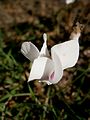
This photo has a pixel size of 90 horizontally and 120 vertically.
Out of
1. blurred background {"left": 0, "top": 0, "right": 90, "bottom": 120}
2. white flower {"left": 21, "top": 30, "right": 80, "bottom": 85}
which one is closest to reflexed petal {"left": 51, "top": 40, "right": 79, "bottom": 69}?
white flower {"left": 21, "top": 30, "right": 80, "bottom": 85}

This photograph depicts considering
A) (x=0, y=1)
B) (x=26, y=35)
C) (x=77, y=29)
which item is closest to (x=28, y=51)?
(x=77, y=29)

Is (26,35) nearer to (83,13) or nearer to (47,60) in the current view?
(83,13)

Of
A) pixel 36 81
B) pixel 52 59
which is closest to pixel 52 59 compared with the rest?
pixel 52 59

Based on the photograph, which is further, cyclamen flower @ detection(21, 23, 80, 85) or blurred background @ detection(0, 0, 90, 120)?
blurred background @ detection(0, 0, 90, 120)

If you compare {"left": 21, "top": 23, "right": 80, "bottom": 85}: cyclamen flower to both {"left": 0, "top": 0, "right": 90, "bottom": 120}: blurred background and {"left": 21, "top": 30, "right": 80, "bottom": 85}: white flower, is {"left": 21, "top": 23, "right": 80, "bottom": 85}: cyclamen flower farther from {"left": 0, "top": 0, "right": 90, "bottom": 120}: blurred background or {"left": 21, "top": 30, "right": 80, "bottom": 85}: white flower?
{"left": 0, "top": 0, "right": 90, "bottom": 120}: blurred background

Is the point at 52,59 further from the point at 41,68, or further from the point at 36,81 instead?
the point at 36,81

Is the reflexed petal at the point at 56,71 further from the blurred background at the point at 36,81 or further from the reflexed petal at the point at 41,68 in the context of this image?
the blurred background at the point at 36,81

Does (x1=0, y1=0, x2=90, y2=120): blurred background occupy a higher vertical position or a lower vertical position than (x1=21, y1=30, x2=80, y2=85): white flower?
lower

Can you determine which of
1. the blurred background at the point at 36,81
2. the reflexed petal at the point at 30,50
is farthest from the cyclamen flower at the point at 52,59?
the blurred background at the point at 36,81

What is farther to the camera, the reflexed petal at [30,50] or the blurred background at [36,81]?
the blurred background at [36,81]
